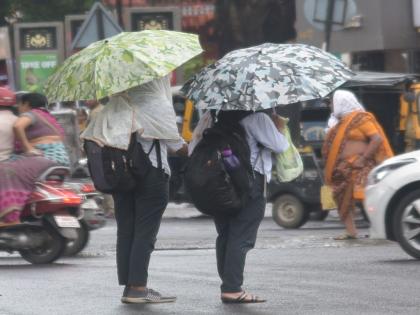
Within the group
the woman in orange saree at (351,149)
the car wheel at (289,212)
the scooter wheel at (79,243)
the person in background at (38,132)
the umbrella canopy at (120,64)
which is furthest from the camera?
the car wheel at (289,212)

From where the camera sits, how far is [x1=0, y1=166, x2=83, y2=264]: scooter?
1255 cm

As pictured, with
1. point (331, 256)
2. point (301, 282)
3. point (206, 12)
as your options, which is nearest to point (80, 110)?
point (206, 12)

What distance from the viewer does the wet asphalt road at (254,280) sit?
352 inches

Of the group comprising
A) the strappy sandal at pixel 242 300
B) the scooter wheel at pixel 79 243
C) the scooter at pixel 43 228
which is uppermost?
the strappy sandal at pixel 242 300

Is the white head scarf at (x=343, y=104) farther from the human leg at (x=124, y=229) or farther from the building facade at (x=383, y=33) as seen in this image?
the building facade at (x=383, y=33)

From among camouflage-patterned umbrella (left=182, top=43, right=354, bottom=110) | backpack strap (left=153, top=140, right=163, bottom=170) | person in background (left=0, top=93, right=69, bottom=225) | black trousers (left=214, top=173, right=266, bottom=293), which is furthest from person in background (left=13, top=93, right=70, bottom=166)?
black trousers (left=214, top=173, right=266, bottom=293)

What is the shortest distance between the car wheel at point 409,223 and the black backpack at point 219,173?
3100mm

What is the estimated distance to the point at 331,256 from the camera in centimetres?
1237

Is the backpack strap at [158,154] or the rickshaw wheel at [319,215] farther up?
the backpack strap at [158,154]

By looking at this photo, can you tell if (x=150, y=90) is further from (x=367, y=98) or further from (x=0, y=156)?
(x=367, y=98)

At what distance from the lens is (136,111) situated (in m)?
9.05

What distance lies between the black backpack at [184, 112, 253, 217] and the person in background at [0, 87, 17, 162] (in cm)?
374

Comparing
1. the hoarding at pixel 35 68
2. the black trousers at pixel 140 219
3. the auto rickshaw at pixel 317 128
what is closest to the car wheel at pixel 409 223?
the black trousers at pixel 140 219

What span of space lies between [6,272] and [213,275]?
1.84m
